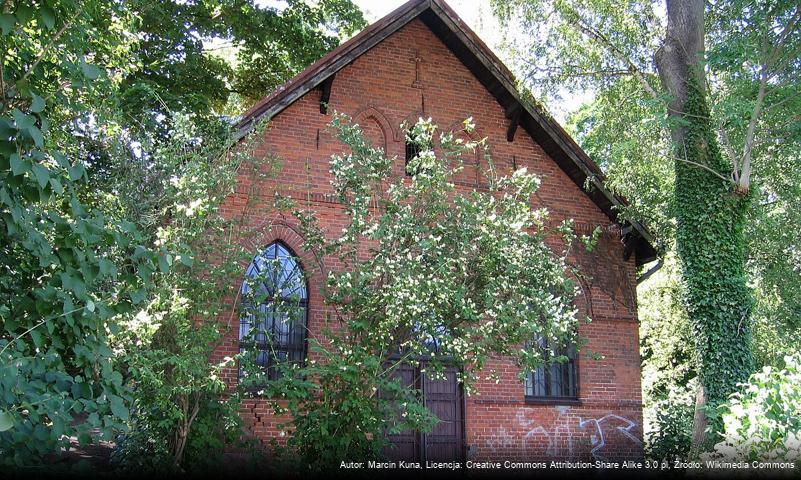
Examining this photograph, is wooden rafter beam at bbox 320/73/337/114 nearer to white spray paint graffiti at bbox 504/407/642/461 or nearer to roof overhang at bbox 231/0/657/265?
roof overhang at bbox 231/0/657/265

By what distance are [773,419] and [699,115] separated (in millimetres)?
7083

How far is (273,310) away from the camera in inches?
406

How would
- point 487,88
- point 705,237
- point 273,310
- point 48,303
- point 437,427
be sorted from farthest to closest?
point 487,88, point 437,427, point 705,237, point 273,310, point 48,303

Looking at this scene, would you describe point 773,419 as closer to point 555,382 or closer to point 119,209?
point 555,382

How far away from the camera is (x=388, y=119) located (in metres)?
13.9

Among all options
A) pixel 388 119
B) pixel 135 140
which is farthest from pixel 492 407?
pixel 135 140

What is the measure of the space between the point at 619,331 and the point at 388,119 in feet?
20.0

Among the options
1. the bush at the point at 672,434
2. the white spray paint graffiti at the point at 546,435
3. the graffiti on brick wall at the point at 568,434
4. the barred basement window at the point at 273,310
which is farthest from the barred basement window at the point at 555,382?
the barred basement window at the point at 273,310

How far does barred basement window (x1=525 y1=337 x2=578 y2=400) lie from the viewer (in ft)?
45.4

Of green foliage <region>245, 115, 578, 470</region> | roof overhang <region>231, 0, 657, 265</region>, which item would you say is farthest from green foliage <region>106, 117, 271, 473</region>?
roof overhang <region>231, 0, 657, 265</region>

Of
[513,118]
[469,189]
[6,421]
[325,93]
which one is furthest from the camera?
[513,118]

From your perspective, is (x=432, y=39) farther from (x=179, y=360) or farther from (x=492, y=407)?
(x=179, y=360)

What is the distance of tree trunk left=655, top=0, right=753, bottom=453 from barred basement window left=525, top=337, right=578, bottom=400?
2457 millimetres

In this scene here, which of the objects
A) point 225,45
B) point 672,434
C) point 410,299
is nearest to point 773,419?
point 410,299
